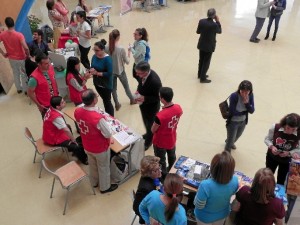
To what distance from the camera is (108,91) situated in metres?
5.21

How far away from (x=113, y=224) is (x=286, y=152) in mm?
2302

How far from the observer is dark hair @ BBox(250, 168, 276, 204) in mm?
2504

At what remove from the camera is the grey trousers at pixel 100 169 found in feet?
13.0

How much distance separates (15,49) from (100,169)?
3460mm

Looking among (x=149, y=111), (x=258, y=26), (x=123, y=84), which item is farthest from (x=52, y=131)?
(x=258, y=26)

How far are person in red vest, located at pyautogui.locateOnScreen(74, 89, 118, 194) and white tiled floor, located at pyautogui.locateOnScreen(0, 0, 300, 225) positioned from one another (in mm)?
318

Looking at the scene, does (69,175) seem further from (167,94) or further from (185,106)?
(185,106)

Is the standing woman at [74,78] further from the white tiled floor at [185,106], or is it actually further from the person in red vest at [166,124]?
the person in red vest at [166,124]

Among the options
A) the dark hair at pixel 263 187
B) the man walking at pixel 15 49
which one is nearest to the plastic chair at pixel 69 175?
the dark hair at pixel 263 187

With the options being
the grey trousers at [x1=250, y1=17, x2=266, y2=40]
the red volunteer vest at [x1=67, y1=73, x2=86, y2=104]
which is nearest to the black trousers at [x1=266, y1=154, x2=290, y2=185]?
the red volunteer vest at [x1=67, y1=73, x2=86, y2=104]

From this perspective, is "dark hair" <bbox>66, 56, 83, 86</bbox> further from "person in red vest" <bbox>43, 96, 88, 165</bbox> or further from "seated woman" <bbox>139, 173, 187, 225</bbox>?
"seated woman" <bbox>139, 173, 187, 225</bbox>

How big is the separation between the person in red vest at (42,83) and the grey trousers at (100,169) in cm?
144

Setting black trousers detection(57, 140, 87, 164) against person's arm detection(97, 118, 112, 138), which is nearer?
person's arm detection(97, 118, 112, 138)

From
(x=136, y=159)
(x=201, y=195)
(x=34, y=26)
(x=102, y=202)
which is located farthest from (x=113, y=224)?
(x=34, y=26)
